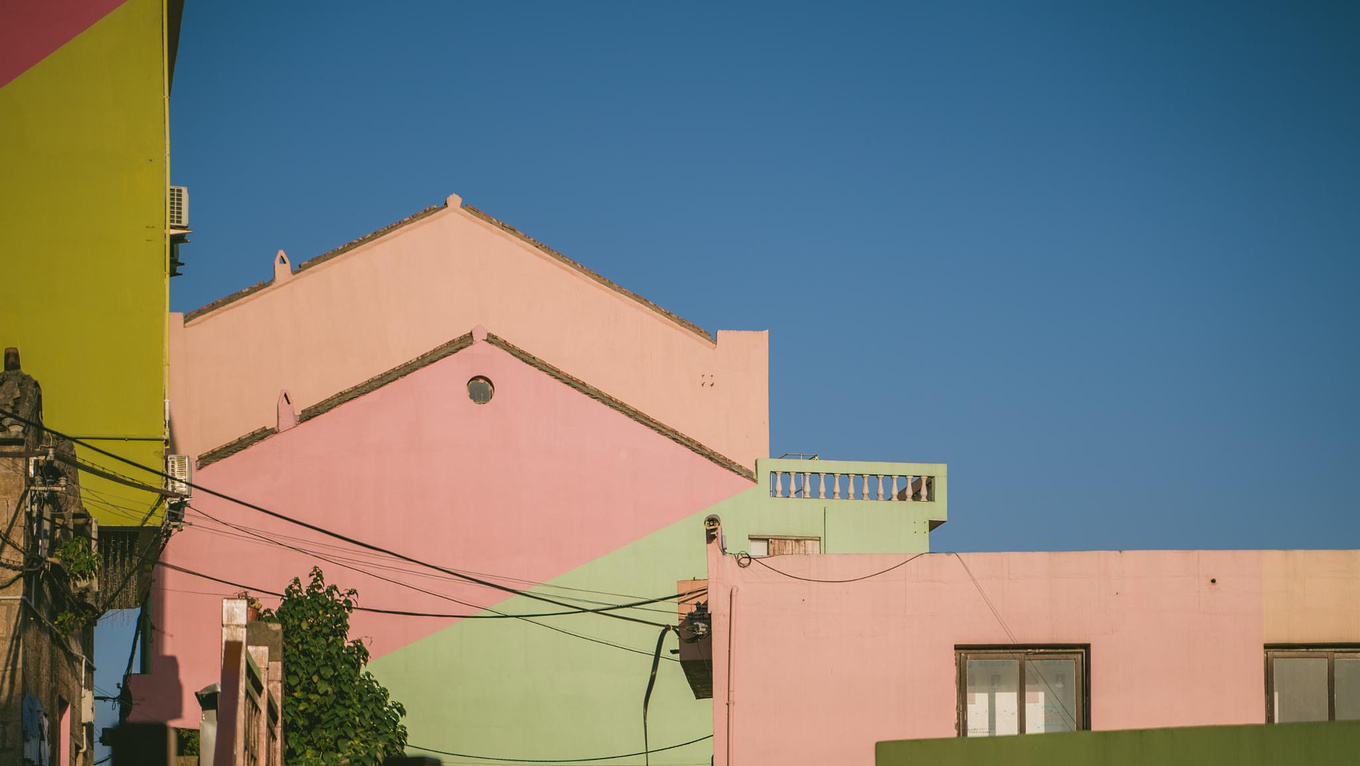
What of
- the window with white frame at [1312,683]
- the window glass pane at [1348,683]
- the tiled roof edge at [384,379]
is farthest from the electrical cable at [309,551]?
the window glass pane at [1348,683]

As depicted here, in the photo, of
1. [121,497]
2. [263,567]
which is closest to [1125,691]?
[121,497]

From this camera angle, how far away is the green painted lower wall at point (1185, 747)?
16.0 meters

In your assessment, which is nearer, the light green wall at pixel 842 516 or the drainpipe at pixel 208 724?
the drainpipe at pixel 208 724

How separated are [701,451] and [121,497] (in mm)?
13477

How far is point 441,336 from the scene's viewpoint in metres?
37.3

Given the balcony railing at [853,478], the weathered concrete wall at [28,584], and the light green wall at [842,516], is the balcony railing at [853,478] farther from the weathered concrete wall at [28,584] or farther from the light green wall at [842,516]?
the weathered concrete wall at [28,584]

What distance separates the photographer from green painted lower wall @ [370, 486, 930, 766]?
3206 centimetres

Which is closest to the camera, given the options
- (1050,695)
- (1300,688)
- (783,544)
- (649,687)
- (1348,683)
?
(1348,683)

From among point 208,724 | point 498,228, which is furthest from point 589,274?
point 208,724

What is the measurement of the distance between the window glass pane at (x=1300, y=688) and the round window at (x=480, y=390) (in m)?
18.3

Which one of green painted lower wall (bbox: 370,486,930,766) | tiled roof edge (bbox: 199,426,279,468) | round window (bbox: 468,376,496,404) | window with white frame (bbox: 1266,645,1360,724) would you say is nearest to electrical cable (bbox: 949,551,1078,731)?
window with white frame (bbox: 1266,645,1360,724)

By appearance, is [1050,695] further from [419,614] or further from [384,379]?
[384,379]

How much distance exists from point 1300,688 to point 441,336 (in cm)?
2265

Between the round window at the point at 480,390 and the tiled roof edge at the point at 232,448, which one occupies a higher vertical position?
the round window at the point at 480,390
